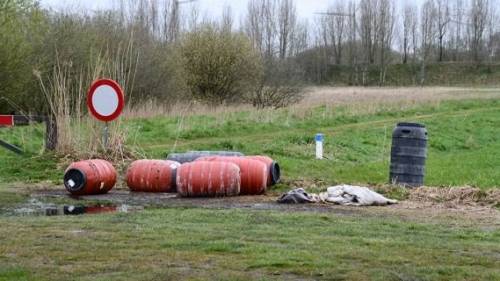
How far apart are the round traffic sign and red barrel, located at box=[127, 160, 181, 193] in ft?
7.18

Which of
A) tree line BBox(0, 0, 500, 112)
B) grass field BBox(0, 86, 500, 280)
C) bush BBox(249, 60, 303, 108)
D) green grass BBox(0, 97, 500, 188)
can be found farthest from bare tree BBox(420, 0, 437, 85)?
grass field BBox(0, 86, 500, 280)

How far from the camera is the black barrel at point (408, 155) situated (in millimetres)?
14750

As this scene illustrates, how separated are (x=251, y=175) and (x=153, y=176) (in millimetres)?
1759

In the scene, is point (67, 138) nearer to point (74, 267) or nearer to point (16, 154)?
point (16, 154)

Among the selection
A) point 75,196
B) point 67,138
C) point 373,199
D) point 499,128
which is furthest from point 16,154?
point 499,128

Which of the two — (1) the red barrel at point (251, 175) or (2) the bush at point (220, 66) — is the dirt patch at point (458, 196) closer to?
(1) the red barrel at point (251, 175)

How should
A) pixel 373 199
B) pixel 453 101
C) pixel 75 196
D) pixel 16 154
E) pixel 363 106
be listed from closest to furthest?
pixel 373 199 < pixel 75 196 < pixel 16 154 < pixel 363 106 < pixel 453 101

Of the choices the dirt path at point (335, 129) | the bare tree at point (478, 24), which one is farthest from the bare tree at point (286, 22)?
the dirt path at point (335, 129)

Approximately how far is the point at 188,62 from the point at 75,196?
36.3 m

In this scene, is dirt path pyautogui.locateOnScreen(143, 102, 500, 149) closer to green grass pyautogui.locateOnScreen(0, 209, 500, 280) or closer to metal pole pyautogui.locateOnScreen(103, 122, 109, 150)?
metal pole pyautogui.locateOnScreen(103, 122, 109, 150)

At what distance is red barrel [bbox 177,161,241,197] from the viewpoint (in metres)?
13.0

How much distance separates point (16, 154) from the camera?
18.4 metres

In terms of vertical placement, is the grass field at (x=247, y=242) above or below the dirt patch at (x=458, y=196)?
above

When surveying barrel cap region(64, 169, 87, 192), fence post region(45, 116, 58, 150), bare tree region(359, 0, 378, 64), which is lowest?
barrel cap region(64, 169, 87, 192)
